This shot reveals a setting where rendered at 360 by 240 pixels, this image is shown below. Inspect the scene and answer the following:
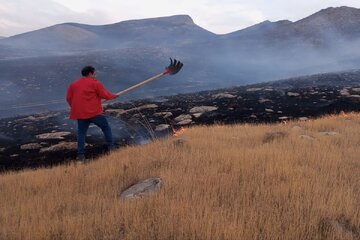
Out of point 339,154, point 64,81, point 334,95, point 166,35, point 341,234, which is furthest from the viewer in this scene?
point 166,35

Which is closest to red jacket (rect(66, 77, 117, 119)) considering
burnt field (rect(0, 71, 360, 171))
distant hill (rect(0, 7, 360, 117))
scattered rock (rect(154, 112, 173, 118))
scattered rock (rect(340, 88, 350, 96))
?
burnt field (rect(0, 71, 360, 171))

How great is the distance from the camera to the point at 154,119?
14.1 meters

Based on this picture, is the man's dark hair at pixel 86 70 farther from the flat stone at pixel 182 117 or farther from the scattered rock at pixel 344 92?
the scattered rock at pixel 344 92

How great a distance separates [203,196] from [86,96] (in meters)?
3.81

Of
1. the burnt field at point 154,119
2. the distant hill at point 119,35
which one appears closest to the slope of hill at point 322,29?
the distant hill at point 119,35

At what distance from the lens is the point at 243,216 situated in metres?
3.42

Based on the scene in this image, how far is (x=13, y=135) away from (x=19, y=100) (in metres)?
13.7

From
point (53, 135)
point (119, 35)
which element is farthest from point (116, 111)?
point (119, 35)

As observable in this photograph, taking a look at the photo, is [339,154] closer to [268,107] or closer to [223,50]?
[268,107]

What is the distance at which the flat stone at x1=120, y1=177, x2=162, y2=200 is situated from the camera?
4.41 metres

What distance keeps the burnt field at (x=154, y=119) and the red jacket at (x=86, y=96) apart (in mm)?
1396

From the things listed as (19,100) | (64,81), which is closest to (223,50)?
(64,81)

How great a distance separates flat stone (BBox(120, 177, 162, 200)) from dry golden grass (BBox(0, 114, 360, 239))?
0.38ft

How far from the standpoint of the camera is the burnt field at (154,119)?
9867 mm
